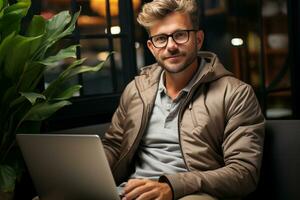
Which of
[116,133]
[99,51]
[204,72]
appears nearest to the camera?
[204,72]

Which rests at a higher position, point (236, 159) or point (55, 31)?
point (55, 31)

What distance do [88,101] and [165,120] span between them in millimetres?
635

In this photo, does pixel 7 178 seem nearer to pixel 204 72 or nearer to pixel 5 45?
pixel 5 45

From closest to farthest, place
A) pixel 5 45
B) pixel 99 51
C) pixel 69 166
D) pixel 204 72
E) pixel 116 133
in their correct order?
1. pixel 69 166
2. pixel 5 45
3. pixel 204 72
4. pixel 116 133
5. pixel 99 51

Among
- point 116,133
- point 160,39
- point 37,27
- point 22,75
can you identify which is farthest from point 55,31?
point 116,133

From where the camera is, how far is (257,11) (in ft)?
8.65

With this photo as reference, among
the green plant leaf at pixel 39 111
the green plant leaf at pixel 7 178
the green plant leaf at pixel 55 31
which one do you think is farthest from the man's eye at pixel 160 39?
the green plant leaf at pixel 7 178

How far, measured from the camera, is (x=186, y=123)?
173cm

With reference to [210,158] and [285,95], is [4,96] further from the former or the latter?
[285,95]

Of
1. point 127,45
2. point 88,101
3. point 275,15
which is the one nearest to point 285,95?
point 275,15

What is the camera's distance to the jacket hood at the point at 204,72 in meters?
1.76

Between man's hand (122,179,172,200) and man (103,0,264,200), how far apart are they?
32 mm

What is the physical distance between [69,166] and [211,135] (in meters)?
0.53

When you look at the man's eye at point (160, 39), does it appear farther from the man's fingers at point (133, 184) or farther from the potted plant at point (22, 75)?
the man's fingers at point (133, 184)
